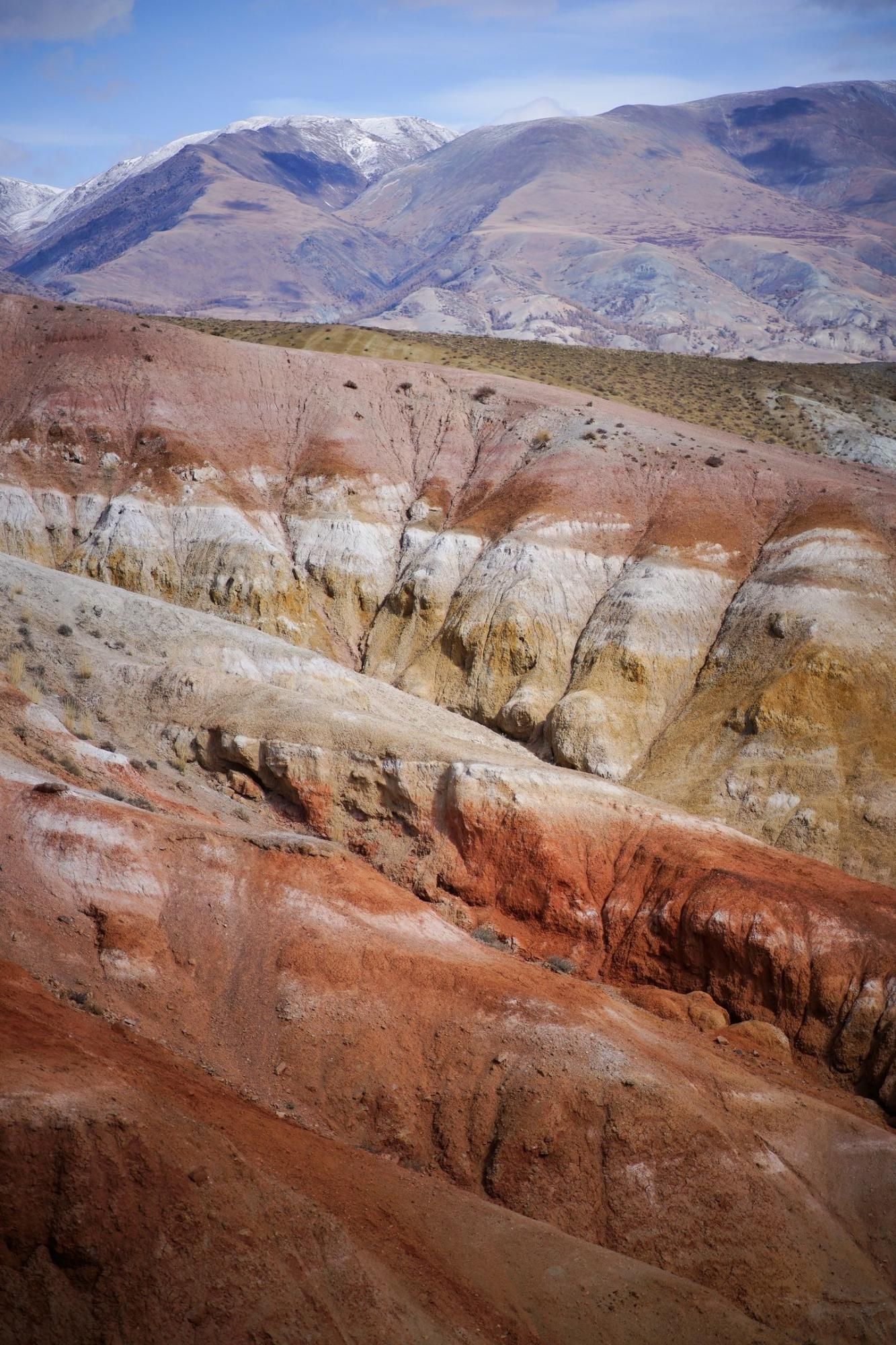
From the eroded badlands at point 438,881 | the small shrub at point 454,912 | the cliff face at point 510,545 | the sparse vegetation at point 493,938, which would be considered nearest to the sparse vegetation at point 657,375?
the cliff face at point 510,545

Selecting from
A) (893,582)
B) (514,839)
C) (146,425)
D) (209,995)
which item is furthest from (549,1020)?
(146,425)

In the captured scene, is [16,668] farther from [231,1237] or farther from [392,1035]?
[231,1237]

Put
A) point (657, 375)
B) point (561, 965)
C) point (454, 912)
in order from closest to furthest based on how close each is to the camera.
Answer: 1. point (561, 965)
2. point (454, 912)
3. point (657, 375)

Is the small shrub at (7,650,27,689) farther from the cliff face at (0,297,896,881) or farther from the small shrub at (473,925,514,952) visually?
the cliff face at (0,297,896,881)

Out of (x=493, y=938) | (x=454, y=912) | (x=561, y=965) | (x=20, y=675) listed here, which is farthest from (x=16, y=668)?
(x=561, y=965)

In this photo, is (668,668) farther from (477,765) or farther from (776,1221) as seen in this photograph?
(776,1221)

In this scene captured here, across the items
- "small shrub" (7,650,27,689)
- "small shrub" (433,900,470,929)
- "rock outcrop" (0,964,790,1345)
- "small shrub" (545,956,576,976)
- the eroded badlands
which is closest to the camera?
"rock outcrop" (0,964,790,1345)

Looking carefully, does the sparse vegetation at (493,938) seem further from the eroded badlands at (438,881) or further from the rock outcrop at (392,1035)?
the eroded badlands at (438,881)

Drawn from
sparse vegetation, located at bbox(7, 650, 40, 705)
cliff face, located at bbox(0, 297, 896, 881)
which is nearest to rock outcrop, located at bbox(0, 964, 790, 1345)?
sparse vegetation, located at bbox(7, 650, 40, 705)
